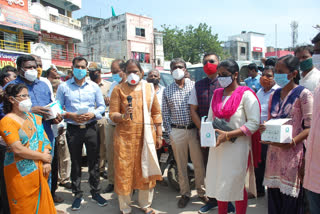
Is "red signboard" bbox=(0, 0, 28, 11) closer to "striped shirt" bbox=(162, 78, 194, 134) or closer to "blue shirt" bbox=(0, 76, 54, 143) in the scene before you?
"blue shirt" bbox=(0, 76, 54, 143)

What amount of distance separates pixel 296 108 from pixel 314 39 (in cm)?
66

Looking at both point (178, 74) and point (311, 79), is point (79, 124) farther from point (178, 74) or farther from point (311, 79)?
point (311, 79)

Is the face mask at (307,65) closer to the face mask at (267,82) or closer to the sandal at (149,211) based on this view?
the face mask at (267,82)

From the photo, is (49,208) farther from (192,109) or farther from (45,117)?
(192,109)

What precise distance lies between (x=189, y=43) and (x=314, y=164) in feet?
122

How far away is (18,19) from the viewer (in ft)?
57.5

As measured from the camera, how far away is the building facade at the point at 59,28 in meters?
20.5

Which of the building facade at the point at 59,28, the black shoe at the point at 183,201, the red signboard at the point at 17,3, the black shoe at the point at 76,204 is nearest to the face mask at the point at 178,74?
A: the black shoe at the point at 183,201

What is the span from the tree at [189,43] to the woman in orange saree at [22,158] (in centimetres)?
3505

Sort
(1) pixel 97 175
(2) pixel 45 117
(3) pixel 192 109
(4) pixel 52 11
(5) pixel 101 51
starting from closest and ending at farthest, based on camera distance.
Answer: (2) pixel 45 117, (3) pixel 192 109, (1) pixel 97 175, (4) pixel 52 11, (5) pixel 101 51

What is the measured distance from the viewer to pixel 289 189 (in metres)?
2.47

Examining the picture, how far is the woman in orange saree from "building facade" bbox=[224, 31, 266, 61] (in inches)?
1602

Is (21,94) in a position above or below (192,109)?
above

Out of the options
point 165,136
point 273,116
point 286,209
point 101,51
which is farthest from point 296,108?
point 101,51
